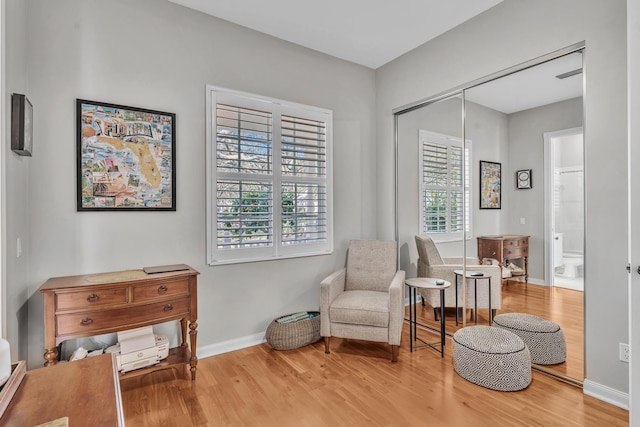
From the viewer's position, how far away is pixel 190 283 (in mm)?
2352

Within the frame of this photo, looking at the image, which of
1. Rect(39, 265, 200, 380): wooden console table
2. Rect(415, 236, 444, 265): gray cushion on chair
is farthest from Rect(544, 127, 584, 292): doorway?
Rect(39, 265, 200, 380): wooden console table

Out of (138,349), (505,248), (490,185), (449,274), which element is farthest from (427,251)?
(138,349)

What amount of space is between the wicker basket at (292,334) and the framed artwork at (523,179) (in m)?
2.13

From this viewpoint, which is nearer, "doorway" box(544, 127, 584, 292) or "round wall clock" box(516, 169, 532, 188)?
"doorway" box(544, 127, 584, 292)

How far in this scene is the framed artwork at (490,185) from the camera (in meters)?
2.84

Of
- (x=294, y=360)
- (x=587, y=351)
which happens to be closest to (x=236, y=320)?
(x=294, y=360)

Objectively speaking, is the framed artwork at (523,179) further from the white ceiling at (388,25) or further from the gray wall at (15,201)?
the gray wall at (15,201)

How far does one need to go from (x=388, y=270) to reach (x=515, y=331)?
117 centimetres

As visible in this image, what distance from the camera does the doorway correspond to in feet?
7.51

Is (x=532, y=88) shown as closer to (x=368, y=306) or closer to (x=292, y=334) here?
(x=368, y=306)

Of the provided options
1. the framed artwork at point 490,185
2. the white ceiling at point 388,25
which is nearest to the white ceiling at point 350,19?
the white ceiling at point 388,25

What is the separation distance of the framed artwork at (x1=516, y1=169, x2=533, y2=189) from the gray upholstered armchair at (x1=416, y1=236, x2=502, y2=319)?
0.72m

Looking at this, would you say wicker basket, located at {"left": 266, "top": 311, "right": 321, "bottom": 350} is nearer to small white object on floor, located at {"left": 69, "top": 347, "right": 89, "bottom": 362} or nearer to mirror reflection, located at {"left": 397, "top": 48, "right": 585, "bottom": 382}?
mirror reflection, located at {"left": 397, "top": 48, "right": 585, "bottom": 382}

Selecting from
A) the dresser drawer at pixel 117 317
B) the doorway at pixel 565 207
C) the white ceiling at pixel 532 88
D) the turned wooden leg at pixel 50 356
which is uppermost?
the white ceiling at pixel 532 88
